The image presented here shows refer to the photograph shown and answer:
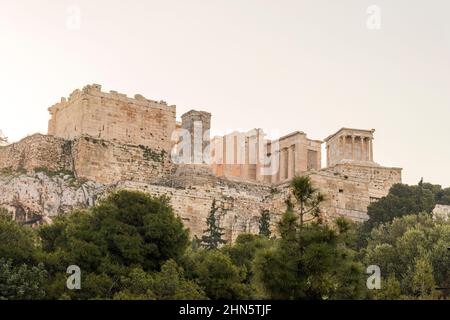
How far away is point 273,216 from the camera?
48.7 m

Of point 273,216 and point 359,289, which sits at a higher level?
point 273,216

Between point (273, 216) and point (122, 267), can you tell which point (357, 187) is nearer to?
point (273, 216)

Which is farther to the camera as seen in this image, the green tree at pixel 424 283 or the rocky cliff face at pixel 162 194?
the rocky cliff face at pixel 162 194

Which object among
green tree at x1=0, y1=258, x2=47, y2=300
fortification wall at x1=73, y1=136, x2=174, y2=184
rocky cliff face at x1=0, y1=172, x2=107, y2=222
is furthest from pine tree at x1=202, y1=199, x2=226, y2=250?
green tree at x1=0, y1=258, x2=47, y2=300

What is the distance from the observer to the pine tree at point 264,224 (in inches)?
1797

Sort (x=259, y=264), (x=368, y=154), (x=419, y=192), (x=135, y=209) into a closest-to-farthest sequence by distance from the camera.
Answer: (x=259, y=264) → (x=135, y=209) → (x=419, y=192) → (x=368, y=154)

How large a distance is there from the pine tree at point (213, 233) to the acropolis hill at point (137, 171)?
609 mm

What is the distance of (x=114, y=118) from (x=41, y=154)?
15.3 ft

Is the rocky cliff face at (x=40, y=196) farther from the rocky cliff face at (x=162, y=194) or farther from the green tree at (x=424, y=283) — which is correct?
the green tree at (x=424, y=283)

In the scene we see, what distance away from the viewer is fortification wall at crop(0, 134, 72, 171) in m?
→ 47.6

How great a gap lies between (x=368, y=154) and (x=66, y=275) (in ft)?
115

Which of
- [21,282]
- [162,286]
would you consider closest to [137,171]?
[21,282]

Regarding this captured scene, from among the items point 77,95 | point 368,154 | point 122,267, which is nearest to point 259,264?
point 122,267

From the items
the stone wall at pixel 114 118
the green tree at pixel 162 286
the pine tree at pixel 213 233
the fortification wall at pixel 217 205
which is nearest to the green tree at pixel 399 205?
the fortification wall at pixel 217 205
